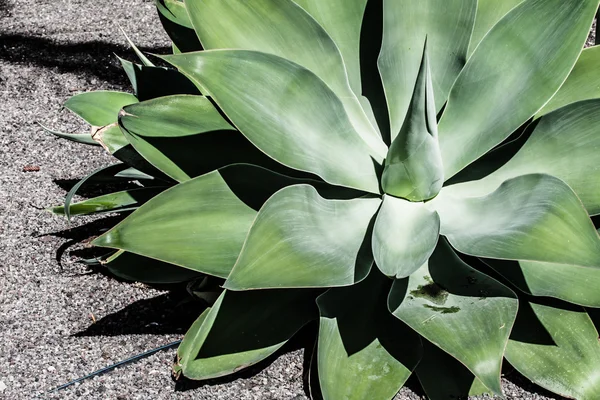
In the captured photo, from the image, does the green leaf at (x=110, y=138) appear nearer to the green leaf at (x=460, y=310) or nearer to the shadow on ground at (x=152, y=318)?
the shadow on ground at (x=152, y=318)

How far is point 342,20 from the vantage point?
4.57 ft

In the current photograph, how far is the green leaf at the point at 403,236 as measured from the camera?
1119 millimetres

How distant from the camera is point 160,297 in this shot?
162cm

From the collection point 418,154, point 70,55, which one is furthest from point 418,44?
point 70,55

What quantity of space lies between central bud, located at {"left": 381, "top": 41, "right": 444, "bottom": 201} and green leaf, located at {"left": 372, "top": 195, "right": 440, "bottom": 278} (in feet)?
0.11

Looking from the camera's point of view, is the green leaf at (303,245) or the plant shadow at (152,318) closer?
the green leaf at (303,245)

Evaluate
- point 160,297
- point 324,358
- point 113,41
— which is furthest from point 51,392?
point 113,41

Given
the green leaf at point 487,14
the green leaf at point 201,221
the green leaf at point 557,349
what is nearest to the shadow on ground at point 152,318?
the green leaf at point 201,221

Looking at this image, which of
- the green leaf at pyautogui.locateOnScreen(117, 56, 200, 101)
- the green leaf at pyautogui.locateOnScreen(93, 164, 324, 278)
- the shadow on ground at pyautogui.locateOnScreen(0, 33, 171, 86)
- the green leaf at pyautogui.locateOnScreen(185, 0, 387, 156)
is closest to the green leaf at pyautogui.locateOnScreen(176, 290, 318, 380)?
the green leaf at pyautogui.locateOnScreen(93, 164, 324, 278)

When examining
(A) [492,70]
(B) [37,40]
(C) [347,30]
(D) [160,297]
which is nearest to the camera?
(A) [492,70]

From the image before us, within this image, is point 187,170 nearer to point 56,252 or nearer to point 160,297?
point 160,297

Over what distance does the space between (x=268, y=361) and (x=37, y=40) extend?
1442mm

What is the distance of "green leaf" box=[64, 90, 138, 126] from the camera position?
160 centimetres

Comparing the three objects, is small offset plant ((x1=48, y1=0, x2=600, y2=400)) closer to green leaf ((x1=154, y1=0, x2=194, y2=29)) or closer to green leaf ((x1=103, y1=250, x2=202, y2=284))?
green leaf ((x1=103, y1=250, x2=202, y2=284))
